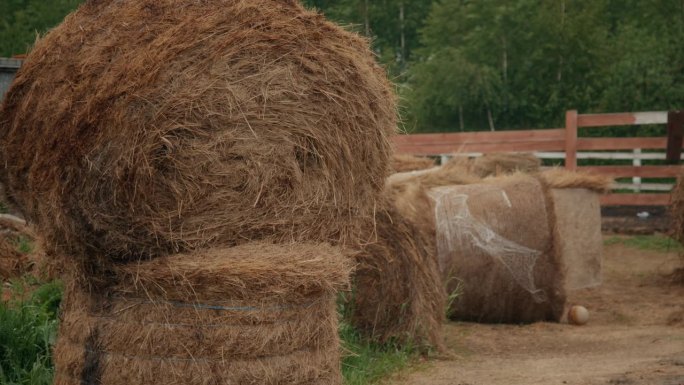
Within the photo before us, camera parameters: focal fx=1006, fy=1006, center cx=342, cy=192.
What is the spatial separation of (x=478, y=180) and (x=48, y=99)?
18.2 ft

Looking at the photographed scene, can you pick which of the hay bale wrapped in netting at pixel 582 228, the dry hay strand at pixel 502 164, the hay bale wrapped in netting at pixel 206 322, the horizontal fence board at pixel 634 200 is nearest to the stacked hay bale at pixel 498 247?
the hay bale wrapped in netting at pixel 582 228

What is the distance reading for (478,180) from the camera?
9609 millimetres

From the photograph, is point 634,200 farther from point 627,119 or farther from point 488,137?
point 488,137

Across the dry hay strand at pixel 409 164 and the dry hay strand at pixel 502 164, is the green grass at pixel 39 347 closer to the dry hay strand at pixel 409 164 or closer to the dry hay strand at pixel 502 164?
the dry hay strand at pixel 409 164

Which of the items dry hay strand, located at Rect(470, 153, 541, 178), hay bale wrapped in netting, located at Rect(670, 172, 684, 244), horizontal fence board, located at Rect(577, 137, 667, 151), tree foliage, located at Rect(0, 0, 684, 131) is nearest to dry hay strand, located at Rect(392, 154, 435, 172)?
dry hay strand, located at Rect(470, 153, 541, 178)

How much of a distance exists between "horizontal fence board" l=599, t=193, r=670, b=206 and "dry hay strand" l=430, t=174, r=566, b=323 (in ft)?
23.1

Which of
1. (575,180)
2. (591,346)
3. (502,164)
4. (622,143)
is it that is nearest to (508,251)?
(591,346)

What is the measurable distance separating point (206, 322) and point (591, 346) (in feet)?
14.2

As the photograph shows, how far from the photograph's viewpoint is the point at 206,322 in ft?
14.7

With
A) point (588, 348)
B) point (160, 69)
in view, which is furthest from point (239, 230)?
point (588, 348)

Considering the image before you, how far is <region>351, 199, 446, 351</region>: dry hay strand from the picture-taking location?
7328 mm

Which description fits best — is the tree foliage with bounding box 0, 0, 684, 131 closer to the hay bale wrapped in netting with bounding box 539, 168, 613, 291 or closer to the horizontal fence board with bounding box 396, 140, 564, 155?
the horizontal fence board with bounding box 396, 140, 564, 155

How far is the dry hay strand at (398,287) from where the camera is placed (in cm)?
733

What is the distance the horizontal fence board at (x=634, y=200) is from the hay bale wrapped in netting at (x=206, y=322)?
464 inches
